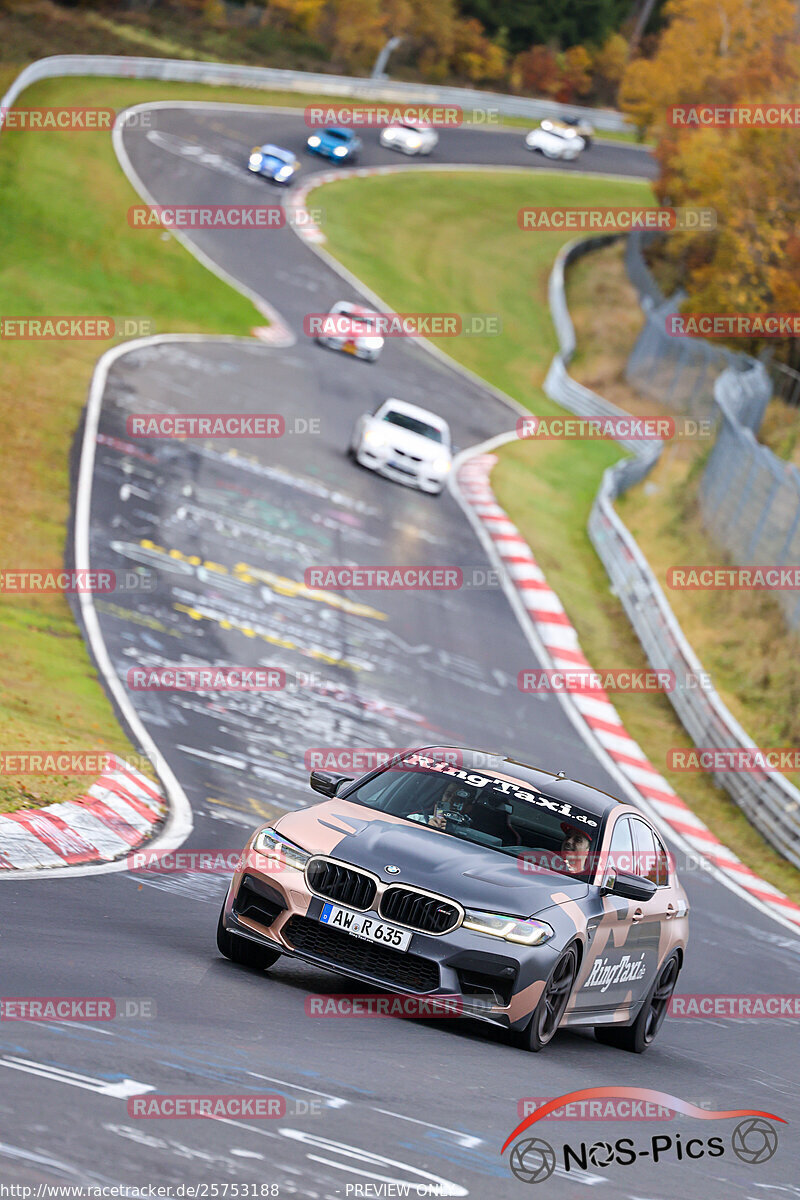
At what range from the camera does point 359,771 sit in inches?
655

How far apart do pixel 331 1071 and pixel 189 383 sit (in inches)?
1009

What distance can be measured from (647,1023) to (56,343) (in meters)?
24.3

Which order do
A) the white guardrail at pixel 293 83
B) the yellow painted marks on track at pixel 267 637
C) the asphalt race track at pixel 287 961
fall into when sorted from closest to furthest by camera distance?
the asphalt race track at pixel 287 961 → the yellow painted marks on track at pixel 267 637 → the white guardrail at pixel 293 83

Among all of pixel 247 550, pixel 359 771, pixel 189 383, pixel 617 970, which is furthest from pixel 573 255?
pixel 617 970

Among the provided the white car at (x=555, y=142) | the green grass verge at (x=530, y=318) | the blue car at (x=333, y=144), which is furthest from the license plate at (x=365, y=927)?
the white car at (x=555, y=142)

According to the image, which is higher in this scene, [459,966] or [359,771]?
[459,966]

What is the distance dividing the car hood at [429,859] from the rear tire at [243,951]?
629 millimetres

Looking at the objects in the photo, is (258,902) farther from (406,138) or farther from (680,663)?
(406,138)

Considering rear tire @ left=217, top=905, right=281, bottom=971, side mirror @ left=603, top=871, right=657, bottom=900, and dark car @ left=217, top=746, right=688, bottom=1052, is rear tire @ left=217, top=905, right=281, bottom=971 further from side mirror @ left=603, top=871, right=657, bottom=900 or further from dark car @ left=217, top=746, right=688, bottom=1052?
side mirror @ left=603, top=871, right=657, bottom=900

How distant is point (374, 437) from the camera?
30875 mm

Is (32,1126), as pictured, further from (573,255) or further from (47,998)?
(573,255)

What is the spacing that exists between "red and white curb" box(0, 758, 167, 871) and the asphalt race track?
13.8 inches

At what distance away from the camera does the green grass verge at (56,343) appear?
600 inches

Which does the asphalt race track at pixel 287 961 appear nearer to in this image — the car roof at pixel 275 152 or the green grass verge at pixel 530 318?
the green grass verge at pixel 530 318
